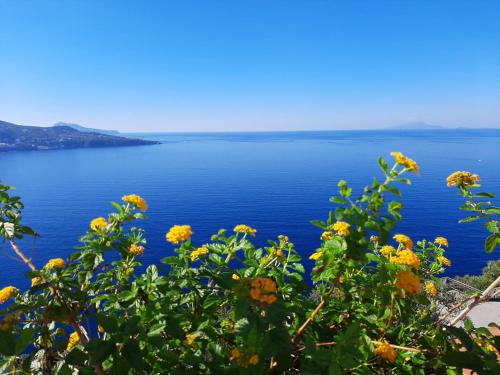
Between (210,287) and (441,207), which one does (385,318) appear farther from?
(441,207)

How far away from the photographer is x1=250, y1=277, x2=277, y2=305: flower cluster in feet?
5.82

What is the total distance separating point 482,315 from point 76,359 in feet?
84.5

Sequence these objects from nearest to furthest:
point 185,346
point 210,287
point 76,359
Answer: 1. point 76,359
2. point 185,346
3. point 210,287

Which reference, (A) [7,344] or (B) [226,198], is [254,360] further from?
(B) [226,198]

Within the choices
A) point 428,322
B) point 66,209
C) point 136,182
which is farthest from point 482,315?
point 136,182

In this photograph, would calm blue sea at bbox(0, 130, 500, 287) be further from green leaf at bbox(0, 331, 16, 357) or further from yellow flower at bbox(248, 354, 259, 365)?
yellow flower at bbox(248, 354, 259, 365)

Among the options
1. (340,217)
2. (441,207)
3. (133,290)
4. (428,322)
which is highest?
(340,217)

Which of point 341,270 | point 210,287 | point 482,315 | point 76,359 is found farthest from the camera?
point 482,315

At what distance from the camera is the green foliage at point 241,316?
67.5 inches

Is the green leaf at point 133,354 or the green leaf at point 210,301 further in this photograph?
the green leaf at point 210,301

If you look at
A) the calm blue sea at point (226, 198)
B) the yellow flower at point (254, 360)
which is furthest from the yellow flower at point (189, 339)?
the calm blue sea at point (226, 198)

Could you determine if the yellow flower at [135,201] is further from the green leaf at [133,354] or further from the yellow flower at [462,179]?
Answer: the yellow flower at [462,179]

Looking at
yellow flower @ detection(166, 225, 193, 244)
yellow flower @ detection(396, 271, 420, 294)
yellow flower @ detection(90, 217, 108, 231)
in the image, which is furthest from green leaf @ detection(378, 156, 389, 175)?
yellow flower @ detection(90, 217, 108, 231)

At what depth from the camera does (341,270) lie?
78.0 inches
